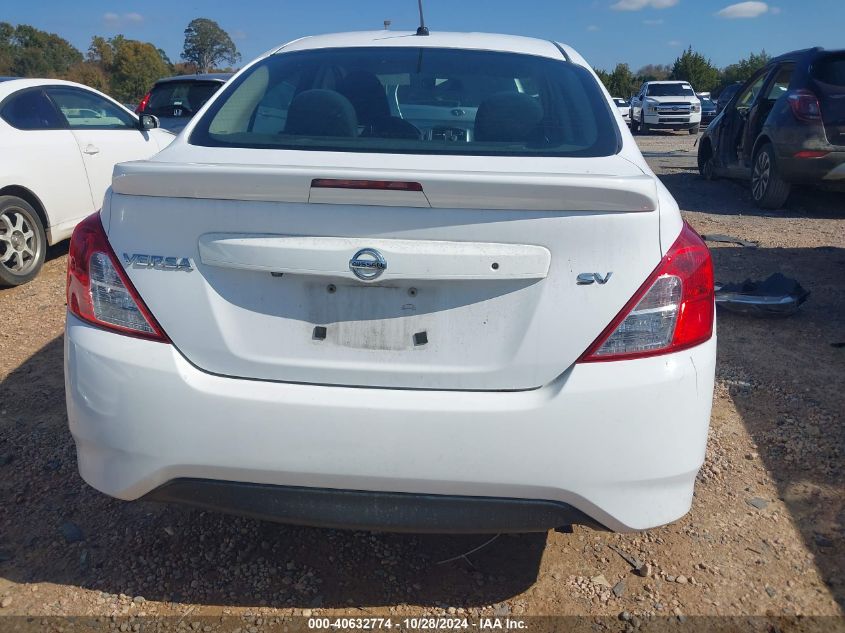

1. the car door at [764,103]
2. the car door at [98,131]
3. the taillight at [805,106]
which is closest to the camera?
the car door at [98,131]

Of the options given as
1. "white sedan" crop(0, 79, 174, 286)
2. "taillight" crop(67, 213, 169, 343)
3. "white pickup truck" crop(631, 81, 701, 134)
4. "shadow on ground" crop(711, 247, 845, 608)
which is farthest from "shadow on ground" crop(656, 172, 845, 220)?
"white pickup truck" crop(631, 81, 701, 134)

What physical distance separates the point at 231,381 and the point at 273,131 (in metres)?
0.91

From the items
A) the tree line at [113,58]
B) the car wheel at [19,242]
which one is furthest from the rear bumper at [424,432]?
the tree line at [113,58]

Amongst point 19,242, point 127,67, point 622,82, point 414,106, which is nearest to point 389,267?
point 414,106

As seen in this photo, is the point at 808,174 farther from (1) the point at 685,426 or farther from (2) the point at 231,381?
(2) the point at 231,381

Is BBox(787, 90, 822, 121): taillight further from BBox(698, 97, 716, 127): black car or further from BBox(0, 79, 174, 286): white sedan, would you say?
BBox(698, 97, 716, 127): black car

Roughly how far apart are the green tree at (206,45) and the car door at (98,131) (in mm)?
69077

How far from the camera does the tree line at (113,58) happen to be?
180 feet

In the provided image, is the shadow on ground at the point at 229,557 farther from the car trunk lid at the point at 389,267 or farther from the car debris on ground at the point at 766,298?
the car debris on ground at the point at 766,298

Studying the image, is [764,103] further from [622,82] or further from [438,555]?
[622,82]

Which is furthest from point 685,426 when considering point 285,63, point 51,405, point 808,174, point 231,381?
point 808,174

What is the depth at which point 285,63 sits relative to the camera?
2.96 metres

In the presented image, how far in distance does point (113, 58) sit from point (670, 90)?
55197 millimetres

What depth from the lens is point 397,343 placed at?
1929mm
